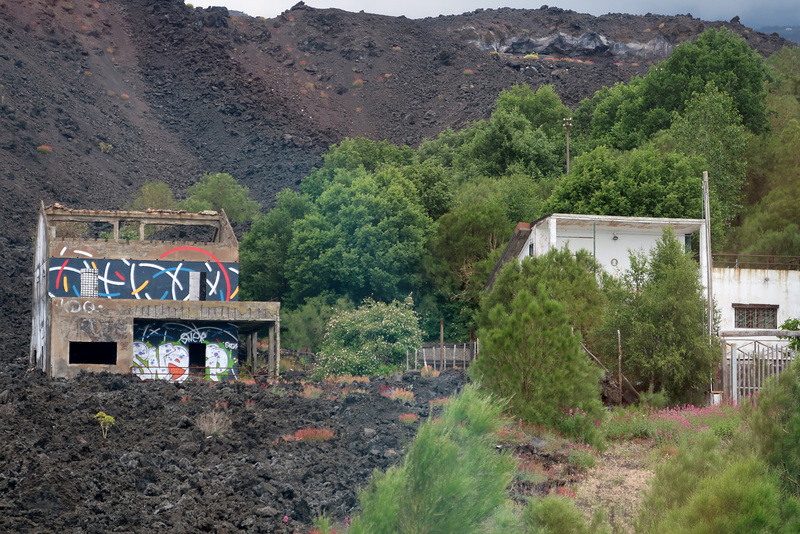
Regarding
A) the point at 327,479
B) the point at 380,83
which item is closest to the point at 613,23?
the point at 380,83

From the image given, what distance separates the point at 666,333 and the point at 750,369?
2697mm

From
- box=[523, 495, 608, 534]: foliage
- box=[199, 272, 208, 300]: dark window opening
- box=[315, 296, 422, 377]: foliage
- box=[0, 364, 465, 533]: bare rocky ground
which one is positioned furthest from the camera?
box=[315, 296, 422, 377]: foliage

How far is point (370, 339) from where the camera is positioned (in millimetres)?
41562

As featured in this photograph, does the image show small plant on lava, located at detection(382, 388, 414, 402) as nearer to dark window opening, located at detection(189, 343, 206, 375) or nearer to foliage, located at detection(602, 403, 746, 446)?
foliage, located at detection(602, 403, 746, 446)

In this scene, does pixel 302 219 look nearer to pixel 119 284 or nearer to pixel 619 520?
pixel 119 284

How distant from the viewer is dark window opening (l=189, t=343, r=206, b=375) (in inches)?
1430

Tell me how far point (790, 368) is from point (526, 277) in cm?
1657

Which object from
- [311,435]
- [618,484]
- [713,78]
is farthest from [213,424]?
[713,78]

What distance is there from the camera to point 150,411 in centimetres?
2481

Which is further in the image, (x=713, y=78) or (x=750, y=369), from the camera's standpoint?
(x=713, y=78)

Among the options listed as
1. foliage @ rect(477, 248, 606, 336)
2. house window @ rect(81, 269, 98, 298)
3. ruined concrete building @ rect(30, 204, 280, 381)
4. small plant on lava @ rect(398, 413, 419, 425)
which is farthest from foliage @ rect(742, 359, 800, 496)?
house window @ rect(81, 269, 98, 298)

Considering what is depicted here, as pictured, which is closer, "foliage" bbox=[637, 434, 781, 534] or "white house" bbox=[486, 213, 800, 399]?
"foliage" bbox=[637, 434, 781, 534]

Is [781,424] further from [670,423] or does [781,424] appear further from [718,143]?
[718,143]

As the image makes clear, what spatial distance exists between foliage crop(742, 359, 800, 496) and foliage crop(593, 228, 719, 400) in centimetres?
1230
